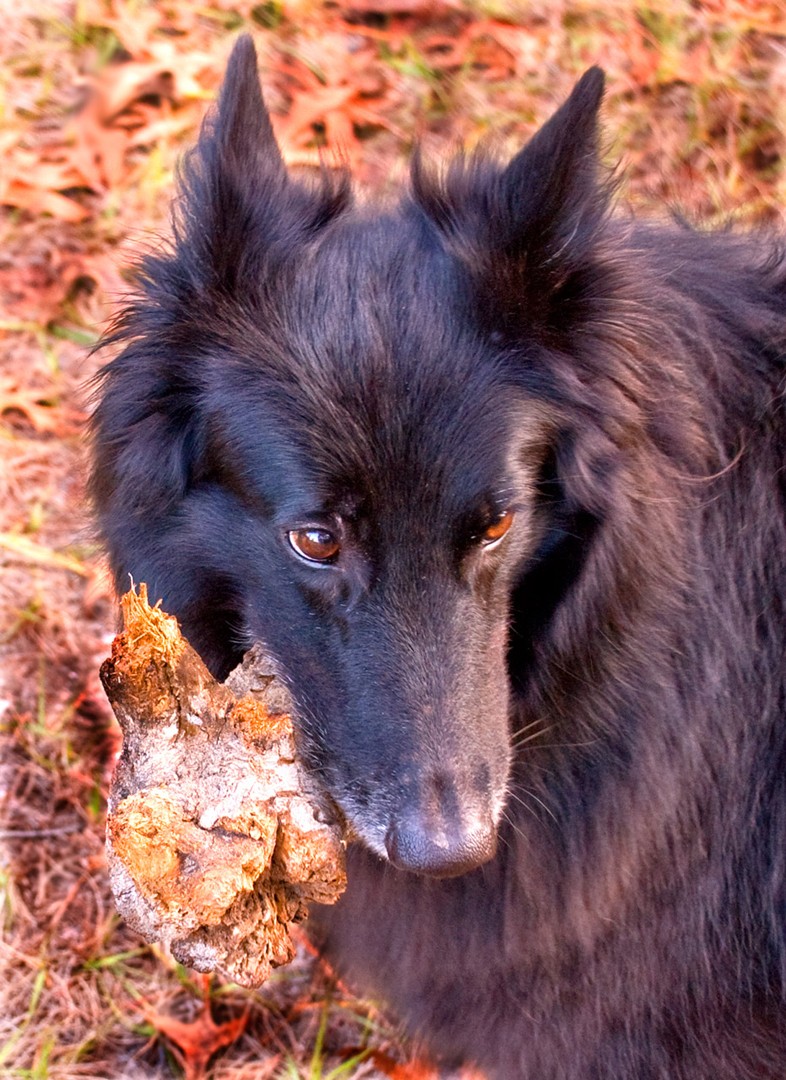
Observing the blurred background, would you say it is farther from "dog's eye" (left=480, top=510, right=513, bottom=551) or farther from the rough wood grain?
"dog's eye" (left=480, top=510, right=513, bottom=551)

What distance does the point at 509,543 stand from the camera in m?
2.12

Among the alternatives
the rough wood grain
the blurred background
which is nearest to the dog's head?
the rough wood grain

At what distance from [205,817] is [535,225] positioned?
1.21 meters

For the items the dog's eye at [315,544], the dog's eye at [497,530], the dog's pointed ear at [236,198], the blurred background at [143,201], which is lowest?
the blurred background at [143,201]

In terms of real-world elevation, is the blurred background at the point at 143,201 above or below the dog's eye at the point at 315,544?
below

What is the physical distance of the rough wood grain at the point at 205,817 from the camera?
1.79 m

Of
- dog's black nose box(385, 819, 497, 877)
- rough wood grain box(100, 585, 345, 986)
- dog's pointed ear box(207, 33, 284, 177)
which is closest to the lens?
rough wood grain box(100, 585, 345, 986)

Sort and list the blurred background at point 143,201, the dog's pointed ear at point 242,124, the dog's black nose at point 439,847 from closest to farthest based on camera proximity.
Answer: the dog's black nose at point 439,847 → the dog's pointed ear at point 242,124 → the blurred background at point 143,201

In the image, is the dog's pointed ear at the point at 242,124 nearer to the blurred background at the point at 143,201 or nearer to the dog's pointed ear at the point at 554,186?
the dog's pointed ear at the point at 554,186

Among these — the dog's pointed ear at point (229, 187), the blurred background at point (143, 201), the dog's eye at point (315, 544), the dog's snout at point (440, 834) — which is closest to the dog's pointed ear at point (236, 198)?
the dog's pointed ear at point (229, 187)

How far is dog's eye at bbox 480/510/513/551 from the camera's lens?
2055 millimetres

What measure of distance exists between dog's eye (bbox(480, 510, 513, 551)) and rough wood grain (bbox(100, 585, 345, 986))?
493mm

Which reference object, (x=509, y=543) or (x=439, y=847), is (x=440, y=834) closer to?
(x=439, y=847)

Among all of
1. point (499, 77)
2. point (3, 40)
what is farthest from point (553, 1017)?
point (3, 40)
